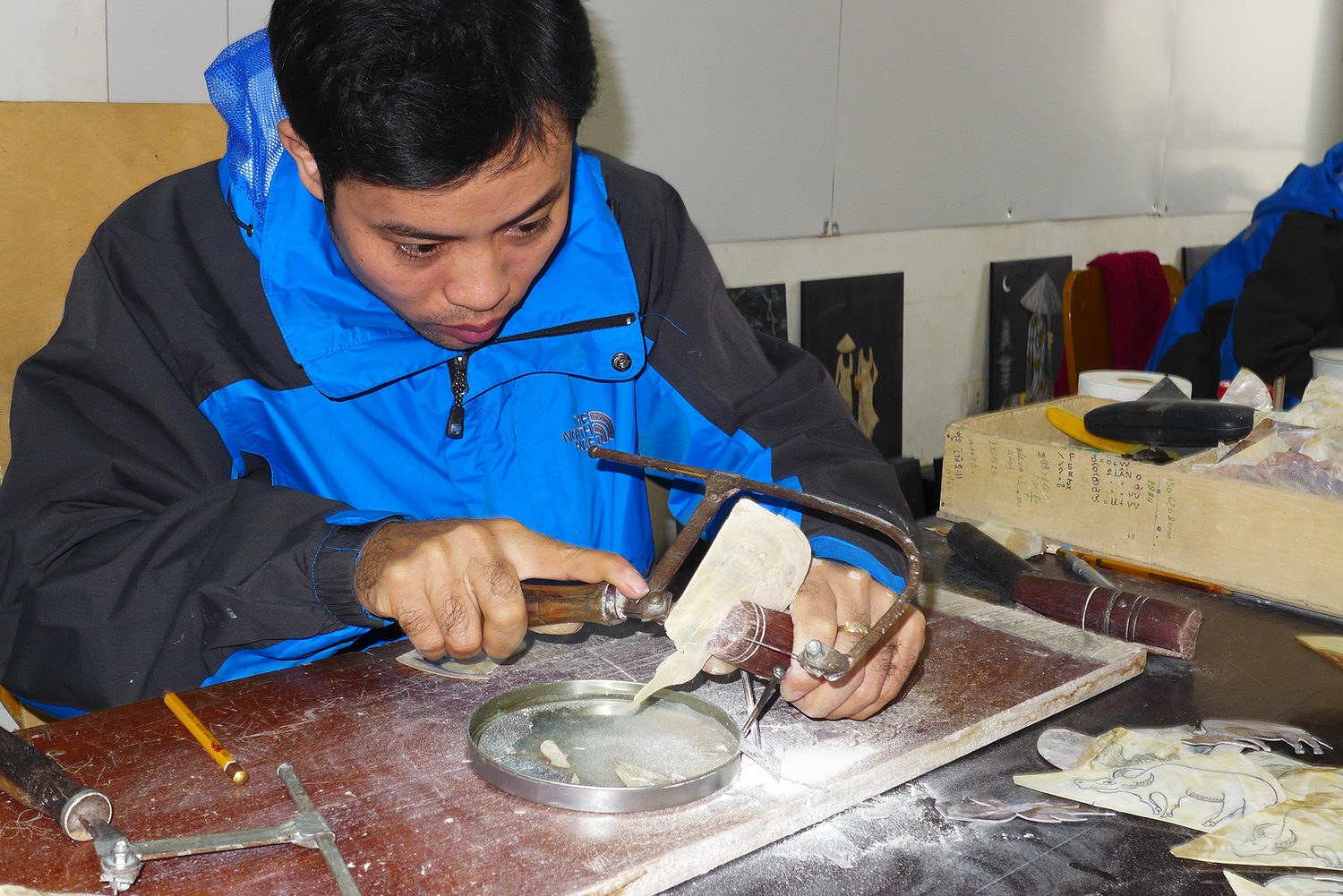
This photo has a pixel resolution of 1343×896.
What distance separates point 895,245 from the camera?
4.16 metres

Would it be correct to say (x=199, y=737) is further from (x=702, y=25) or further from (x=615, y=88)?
(x=702, y=25)

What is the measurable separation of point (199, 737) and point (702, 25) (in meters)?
2.87

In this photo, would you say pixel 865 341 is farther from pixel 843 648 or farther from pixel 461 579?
pixel 461 579

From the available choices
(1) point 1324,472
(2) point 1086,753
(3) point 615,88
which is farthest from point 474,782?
(3) point 615,88

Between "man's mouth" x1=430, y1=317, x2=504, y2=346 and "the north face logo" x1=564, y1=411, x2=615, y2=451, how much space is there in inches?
10.7

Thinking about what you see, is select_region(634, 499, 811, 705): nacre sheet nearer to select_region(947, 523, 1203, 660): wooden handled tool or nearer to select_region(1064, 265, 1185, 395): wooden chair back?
select_region(947, 523, 1203, 660): wooden handled tool

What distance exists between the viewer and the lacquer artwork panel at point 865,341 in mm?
3887

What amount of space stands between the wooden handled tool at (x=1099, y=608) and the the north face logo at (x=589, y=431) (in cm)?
68

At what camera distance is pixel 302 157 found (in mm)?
1330

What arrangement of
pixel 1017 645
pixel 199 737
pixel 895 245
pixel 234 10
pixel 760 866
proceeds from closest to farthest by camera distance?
pixel 760 866 → pixel 199 737 → pixel 1017 645 → pixel 234 10 → pixel 895 245

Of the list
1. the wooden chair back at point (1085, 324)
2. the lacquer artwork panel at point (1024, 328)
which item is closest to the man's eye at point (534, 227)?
the wooden chair back at point (1085, 324)

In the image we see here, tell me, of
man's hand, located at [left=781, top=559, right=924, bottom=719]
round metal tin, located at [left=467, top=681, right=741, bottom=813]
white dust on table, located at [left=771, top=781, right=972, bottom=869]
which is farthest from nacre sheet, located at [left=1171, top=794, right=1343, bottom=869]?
round metal tin, located at [left=467, top=681, right=741, bottom=813]

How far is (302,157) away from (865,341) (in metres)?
3.02

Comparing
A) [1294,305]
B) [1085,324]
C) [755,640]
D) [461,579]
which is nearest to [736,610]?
[755,640]
